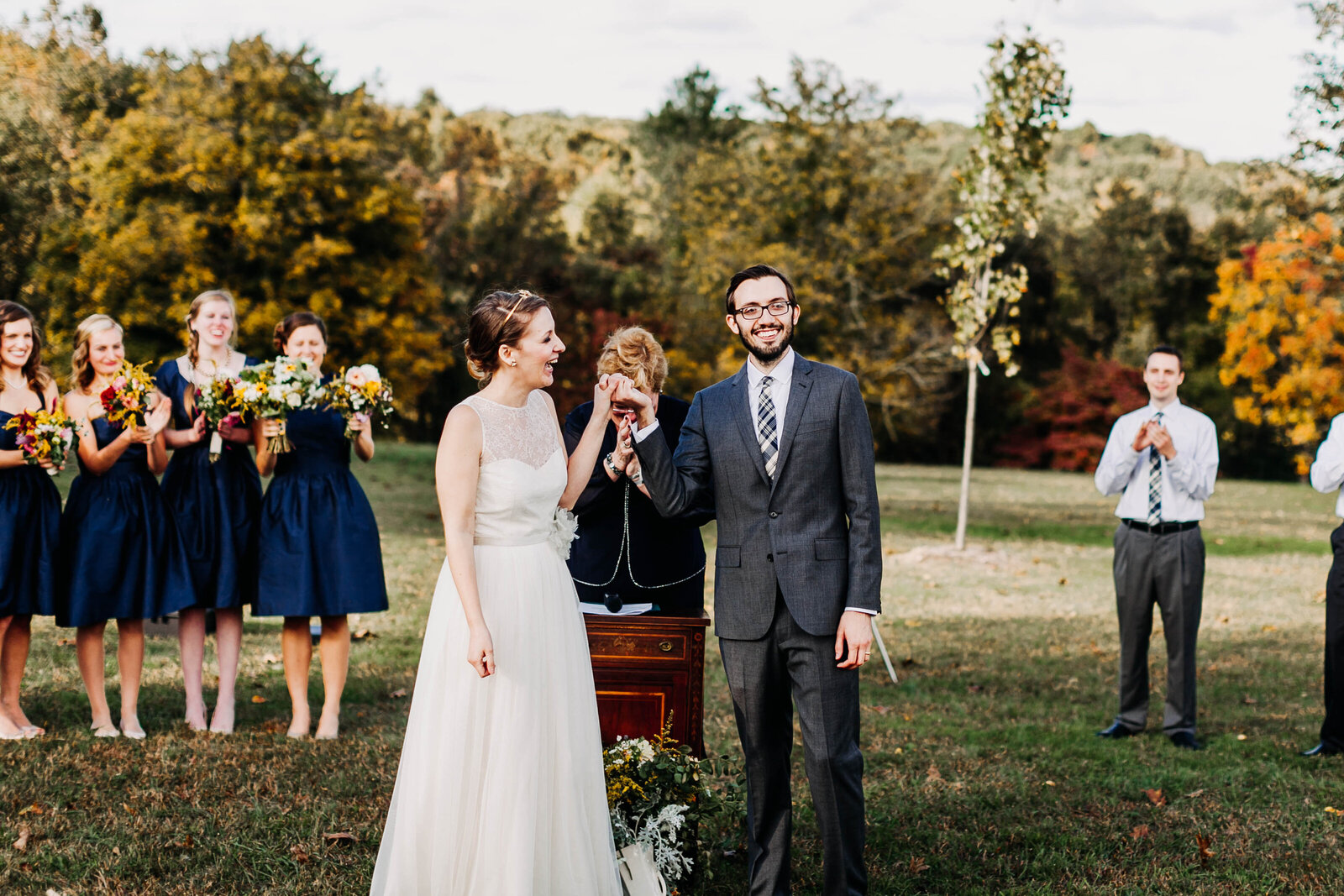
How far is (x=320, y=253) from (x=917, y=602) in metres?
20.0

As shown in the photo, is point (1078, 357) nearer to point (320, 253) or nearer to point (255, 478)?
point (320, 253)

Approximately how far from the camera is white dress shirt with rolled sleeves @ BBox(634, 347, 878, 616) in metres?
4.29

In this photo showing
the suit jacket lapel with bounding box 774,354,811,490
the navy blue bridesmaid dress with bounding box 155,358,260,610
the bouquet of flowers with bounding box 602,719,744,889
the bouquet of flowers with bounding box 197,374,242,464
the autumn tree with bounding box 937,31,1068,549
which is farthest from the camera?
the autumn tree with bounding box 937,31,1068,549

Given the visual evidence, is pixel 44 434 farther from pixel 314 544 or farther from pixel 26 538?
pixel 314 544

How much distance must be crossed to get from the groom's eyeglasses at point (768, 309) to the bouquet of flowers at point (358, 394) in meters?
2.99

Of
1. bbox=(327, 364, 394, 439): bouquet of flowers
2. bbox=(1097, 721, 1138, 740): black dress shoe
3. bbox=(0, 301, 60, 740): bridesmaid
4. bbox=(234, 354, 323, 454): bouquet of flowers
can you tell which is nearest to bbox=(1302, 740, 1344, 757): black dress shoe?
bbox=(1097, 721, 1138, 740): black dress shoe

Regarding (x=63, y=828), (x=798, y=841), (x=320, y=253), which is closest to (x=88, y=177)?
(x=320, y=253)

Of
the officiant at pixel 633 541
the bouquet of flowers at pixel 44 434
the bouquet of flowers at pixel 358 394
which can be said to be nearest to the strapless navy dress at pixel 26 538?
the bouquet of flowers at pixel 44 434

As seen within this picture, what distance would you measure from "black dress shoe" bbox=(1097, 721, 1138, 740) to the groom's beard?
446 cm

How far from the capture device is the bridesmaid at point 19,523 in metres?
6.51

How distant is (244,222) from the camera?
1074 inches

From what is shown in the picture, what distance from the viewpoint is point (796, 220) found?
28.5 meters

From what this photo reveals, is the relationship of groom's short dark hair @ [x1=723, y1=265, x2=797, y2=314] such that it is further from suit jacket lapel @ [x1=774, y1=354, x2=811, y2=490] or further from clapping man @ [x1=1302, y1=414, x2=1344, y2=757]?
clapping man @ [x1=1302, y1=414, x2=1344, y2=757]

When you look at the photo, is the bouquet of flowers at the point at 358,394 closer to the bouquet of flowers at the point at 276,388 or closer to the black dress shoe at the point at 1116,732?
the bouquet of flowers at the point at 276,388
